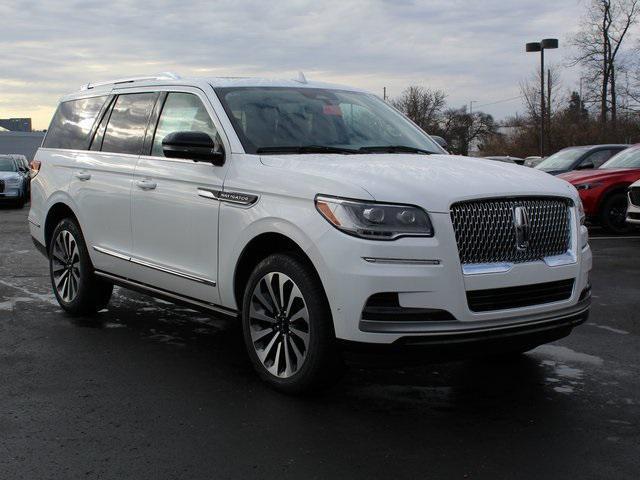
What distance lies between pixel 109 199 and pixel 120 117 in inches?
27.0

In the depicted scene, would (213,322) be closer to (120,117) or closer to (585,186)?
(120,117)

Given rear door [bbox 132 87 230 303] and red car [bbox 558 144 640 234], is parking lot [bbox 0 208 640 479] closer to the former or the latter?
rear door [bbox 132 87 230 303]

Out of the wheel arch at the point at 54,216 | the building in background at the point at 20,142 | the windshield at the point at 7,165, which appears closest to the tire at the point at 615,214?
the wheel arch at the point at 54,216

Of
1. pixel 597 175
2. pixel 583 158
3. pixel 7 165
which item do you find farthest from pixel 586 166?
pixel 7 165

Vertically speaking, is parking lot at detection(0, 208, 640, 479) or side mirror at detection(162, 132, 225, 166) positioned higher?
side mirror at detection(162, 132, 225, 166)

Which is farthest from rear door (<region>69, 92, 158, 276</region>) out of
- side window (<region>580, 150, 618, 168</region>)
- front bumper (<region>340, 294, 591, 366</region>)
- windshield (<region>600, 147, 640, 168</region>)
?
side window (<region>580, 150, 618, 168</region>)

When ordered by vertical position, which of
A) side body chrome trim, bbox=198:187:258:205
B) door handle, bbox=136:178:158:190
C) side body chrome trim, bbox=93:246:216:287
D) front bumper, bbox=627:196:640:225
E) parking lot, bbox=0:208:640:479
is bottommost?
parking lot, bbox=0:208:640:479

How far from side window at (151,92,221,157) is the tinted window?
1.15 m

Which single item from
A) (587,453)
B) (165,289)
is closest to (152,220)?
(165,289)

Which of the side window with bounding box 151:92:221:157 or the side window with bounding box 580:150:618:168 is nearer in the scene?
the side window with bounding box 151:92:221:157

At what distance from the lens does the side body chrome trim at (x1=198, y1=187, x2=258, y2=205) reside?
15.5ft

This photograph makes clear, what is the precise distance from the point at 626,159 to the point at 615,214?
4.19 ft

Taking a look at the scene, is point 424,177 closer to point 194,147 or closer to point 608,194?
point 194,147

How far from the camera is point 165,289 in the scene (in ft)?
18.4
